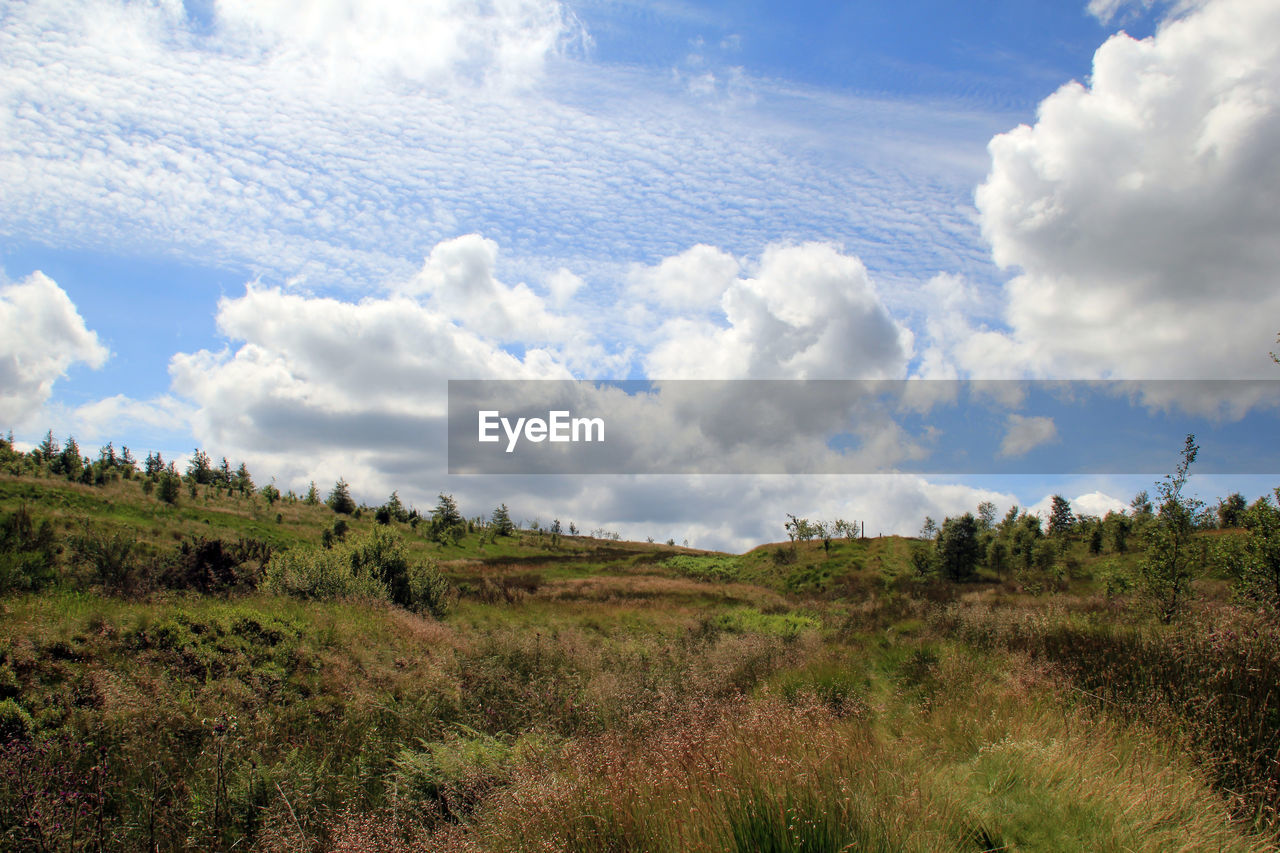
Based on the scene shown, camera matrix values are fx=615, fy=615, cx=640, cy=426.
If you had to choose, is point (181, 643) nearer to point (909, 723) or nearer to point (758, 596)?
point (909, 723)

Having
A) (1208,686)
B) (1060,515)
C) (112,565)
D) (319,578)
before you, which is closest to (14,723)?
(319,578)

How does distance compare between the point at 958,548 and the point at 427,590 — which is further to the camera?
the point at 958,548

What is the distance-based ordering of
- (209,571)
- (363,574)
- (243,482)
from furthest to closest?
(243,482) < (363,574) < (209,571)

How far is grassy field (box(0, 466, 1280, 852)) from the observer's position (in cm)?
419

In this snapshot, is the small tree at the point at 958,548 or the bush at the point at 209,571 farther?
the small tree at the point at 958,548

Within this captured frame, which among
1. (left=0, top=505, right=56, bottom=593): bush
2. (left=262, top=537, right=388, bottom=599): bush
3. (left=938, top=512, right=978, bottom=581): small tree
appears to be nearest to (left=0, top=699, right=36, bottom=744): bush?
(left=0, top=505, right=56, bottom=593): bush

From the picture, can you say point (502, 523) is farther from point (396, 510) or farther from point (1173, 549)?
point (1173, 549)

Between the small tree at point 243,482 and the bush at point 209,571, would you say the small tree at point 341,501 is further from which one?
the bush at point 209,571

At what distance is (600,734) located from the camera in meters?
7.80

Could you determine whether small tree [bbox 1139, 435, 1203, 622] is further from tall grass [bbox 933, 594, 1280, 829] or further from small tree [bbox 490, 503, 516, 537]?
small tree [bbox 490, 503, 516, 537]

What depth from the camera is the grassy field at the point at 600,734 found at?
13.8 feet

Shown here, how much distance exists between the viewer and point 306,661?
34.0ft

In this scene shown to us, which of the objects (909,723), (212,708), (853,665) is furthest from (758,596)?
(212,708)

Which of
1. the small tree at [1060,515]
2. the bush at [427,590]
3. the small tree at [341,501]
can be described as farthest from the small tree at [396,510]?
the small tree at [1060,515]
